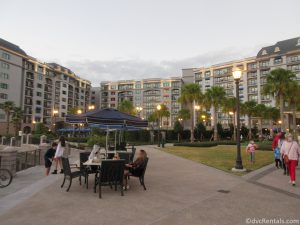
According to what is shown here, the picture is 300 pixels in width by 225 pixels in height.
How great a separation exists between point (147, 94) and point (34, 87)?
5361cm

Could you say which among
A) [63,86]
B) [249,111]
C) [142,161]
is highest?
[63,86]

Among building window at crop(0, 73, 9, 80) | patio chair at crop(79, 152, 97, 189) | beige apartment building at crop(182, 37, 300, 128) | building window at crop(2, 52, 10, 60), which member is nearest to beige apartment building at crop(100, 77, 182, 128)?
beige apartment building at crop(182, 37, 300, 128)

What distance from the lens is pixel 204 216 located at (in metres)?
5.88

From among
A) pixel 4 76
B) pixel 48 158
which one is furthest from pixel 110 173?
pixel 4 76

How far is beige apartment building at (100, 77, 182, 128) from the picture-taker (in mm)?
115875

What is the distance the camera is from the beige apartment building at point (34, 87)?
7069 centimetres

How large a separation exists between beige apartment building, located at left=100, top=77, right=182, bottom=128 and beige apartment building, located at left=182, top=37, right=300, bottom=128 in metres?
12.5

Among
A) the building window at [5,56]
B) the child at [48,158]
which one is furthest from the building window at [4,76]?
the child at [48,158]

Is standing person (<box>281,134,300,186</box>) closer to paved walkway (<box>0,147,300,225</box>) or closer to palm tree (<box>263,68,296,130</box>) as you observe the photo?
paved walkway (<box>0,147,300,225</box>)

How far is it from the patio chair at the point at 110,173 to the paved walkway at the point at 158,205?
0.46m

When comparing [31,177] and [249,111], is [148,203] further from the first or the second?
[249,111]

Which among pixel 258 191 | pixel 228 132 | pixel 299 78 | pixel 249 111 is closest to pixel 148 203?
pixel 258 191

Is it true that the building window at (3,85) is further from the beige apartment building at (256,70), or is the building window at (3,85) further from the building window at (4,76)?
the beige apartment building at (256,70)

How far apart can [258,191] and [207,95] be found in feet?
149
